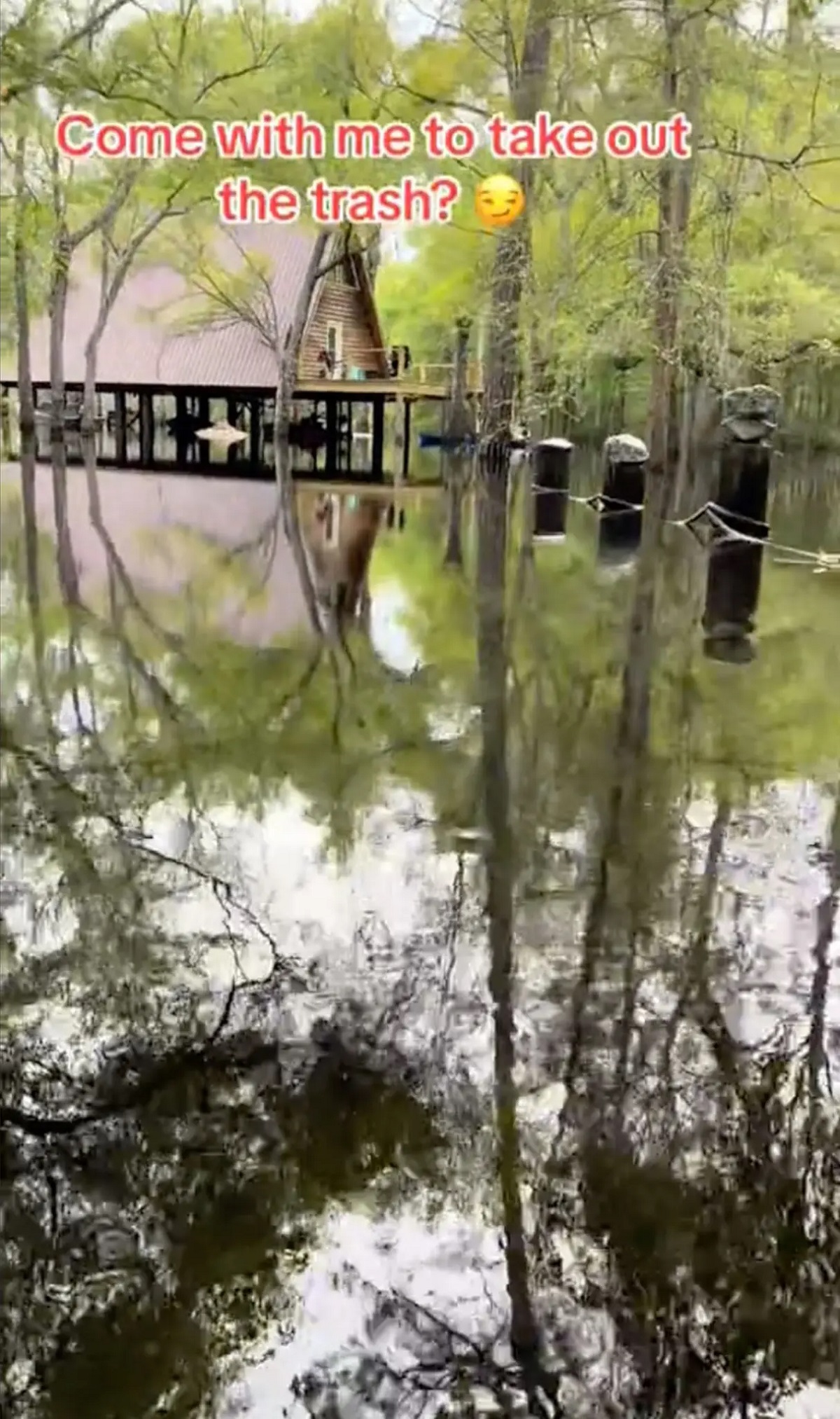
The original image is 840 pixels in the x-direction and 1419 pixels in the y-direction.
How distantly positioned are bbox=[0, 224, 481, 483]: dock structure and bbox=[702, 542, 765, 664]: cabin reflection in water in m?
11.7

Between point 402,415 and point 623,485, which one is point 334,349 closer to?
point 402,415

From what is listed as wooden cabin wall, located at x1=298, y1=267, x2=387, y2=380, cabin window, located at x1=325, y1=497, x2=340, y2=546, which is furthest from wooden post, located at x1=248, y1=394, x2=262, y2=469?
cabin window, located at x1=325, y1=497, x2=340, y2=546

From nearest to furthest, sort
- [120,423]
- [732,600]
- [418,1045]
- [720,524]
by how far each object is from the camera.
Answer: [418,1045] < [732,600] < [720,524] < [120,423]

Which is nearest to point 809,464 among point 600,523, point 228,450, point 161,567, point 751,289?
point 751,289

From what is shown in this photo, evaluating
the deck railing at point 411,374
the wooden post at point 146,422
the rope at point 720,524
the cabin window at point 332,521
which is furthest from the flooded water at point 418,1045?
the deck railing at point 411,374

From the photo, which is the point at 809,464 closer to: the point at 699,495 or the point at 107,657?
the point at 699,495

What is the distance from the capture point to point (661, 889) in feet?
10.1

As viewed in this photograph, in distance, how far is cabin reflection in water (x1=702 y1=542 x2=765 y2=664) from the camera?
602cm

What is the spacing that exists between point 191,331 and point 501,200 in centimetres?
1011

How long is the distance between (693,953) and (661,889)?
373mm

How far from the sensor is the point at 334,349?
27.8 m

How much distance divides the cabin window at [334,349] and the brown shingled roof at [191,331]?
173cm

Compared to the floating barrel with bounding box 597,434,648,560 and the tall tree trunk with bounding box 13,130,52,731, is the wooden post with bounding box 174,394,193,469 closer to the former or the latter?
the tall tree trunk with bounding box 13,130,52,731
